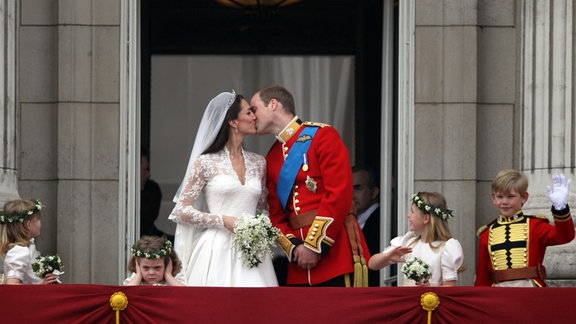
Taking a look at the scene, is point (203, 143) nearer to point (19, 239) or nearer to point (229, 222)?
point (229, 222)

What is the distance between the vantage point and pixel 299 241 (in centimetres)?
1103

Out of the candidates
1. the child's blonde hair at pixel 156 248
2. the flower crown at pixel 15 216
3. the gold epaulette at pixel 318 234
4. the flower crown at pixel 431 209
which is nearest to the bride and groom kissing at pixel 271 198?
the gold epaulette at pixel 318 234

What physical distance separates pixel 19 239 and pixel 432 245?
296 cm

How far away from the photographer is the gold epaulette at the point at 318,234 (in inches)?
427

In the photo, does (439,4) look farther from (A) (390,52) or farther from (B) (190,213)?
(B) (190,213)

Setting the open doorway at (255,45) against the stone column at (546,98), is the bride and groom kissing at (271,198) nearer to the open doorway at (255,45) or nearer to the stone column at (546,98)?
the stone column at (546,98)

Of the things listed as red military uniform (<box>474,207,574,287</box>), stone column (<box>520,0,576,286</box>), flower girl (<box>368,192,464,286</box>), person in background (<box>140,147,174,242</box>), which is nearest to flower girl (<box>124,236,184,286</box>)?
flower girl (<box>368,192,464,286</box>)

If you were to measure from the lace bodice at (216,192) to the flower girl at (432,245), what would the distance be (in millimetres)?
1036

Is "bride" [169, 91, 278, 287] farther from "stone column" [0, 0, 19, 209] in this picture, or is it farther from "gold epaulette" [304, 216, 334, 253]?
"stone column" [0, 0, 19, 209]

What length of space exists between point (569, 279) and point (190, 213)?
310 cm

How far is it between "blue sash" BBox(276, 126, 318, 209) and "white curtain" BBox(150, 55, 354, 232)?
17.0ft

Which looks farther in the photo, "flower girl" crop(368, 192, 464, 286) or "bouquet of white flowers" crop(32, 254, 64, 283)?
"flower girl" crop(368, 192, 464, 286)

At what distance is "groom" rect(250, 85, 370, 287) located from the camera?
10.9 metres

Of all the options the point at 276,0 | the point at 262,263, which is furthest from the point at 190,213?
the point at 276,0
